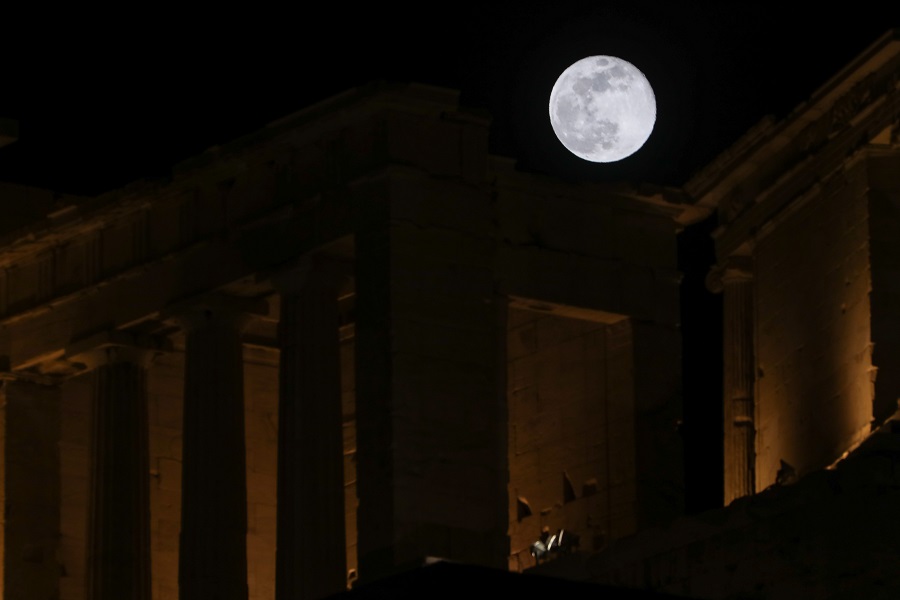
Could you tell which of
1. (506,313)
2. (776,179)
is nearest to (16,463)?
(506,313)

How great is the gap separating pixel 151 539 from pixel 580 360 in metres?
8.22

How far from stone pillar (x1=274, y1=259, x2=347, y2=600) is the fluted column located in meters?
7.85

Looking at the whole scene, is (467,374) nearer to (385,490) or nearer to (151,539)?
(385,490)

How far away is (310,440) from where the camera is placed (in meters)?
64.2

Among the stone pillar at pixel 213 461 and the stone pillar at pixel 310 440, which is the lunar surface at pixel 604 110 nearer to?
the stone pillar at pixel 213 461

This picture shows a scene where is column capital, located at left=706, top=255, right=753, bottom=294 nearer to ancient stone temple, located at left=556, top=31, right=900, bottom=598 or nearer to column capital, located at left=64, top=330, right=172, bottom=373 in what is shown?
ancient stone temple, located at left=556, top=31, right=900, bottom=598

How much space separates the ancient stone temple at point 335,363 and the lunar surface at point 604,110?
250cm

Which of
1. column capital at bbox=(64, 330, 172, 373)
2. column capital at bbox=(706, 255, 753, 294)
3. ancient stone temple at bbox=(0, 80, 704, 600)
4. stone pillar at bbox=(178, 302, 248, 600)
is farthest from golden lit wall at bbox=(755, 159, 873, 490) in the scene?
column capital at bbox=(64, 330, 172, 373)

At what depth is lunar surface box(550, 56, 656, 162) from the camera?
237ft

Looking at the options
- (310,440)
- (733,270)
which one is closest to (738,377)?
(733,270)

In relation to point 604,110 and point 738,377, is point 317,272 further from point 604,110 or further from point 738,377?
point 604,110

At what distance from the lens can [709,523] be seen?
2293 inches

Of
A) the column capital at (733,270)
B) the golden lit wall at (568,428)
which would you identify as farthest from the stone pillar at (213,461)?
the column capital at (733,270)

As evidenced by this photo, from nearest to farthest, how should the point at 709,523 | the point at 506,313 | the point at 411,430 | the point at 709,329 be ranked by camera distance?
1. the point at 709,523
2. the point at 411,430
3. the point at 506,313
4. the point at 709,329
